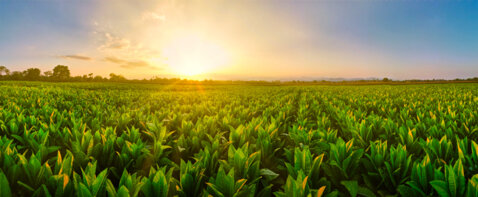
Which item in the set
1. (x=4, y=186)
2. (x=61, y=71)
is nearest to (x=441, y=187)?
(x=4, y=186)

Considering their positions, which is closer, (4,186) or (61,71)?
(4,186)

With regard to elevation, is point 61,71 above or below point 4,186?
above

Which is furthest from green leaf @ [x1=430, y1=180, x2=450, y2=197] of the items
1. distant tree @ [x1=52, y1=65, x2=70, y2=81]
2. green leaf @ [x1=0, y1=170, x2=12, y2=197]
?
distant tree @ [x1=52, y1=65, x2=70, y2=81]

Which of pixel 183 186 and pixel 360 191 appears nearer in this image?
pixel 183 186

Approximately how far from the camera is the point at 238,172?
5.65 ft

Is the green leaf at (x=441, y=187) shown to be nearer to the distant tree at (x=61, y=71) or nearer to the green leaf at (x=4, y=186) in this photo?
the green leaf at (x=4, y=186)

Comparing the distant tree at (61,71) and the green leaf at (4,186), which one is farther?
the distant tree at (61,71)

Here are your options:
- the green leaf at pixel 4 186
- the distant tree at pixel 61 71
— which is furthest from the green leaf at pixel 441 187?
the distant tree at pixel 61 71

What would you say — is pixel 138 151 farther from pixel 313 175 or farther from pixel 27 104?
pixel 27 104

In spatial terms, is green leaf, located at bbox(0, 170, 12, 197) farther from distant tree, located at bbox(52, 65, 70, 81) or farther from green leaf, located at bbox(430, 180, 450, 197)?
distant tree, located at bbox(52, 65, 70, 81)

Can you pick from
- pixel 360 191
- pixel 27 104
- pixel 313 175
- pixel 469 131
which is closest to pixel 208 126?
pixel 313 175

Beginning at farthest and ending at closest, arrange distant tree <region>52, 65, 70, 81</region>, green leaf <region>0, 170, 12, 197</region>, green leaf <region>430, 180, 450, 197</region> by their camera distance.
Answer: distant tree <region>52, 65, 70, 81</region>, green leaf <region>430, 180, 450, 197</region>, green leaf <region>0, 170, 12, 197</region>

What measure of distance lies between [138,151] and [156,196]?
33.7 inches

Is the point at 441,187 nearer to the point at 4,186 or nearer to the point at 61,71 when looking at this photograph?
the point at 4,186
